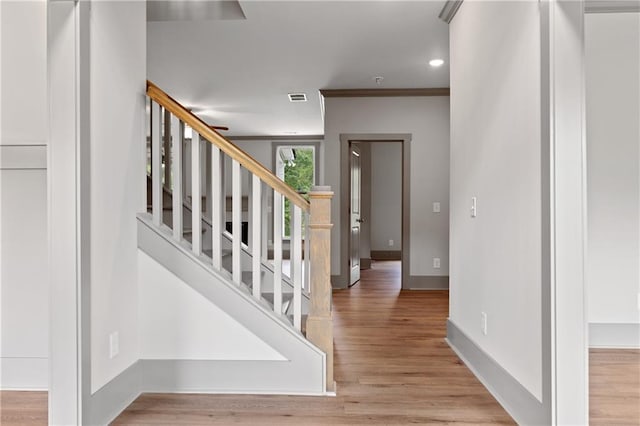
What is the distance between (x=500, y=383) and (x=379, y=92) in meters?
4.14

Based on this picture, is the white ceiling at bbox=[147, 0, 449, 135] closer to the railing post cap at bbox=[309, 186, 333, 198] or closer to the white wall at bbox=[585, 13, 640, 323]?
the white wall at bbox=[585, 13, 640, 323]

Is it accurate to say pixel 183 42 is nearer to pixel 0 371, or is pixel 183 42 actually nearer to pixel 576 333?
pixel 0 371

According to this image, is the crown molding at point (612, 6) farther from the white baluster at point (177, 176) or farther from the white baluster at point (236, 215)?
the white baluster at point (177, 176)

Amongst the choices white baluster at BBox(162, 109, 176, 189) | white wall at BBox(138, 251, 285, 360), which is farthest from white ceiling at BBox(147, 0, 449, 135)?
white wall at BBox(138, 251, 285, 360)

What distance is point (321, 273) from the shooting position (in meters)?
2.44

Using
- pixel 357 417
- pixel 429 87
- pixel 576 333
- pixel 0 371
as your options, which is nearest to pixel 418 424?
pixel 357 417

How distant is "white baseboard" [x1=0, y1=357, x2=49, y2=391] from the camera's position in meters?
2.48

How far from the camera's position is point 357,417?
217 centimetres

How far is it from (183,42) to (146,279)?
8.65ft

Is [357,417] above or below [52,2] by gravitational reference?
below

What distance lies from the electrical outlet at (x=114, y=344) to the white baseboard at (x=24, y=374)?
1.98ft

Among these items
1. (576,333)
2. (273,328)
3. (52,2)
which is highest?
(52,2)

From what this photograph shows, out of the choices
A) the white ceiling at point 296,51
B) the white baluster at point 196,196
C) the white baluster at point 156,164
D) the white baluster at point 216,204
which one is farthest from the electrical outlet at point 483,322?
the white ceiling at point 296,51

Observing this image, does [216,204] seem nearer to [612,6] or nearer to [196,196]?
[196,196]
